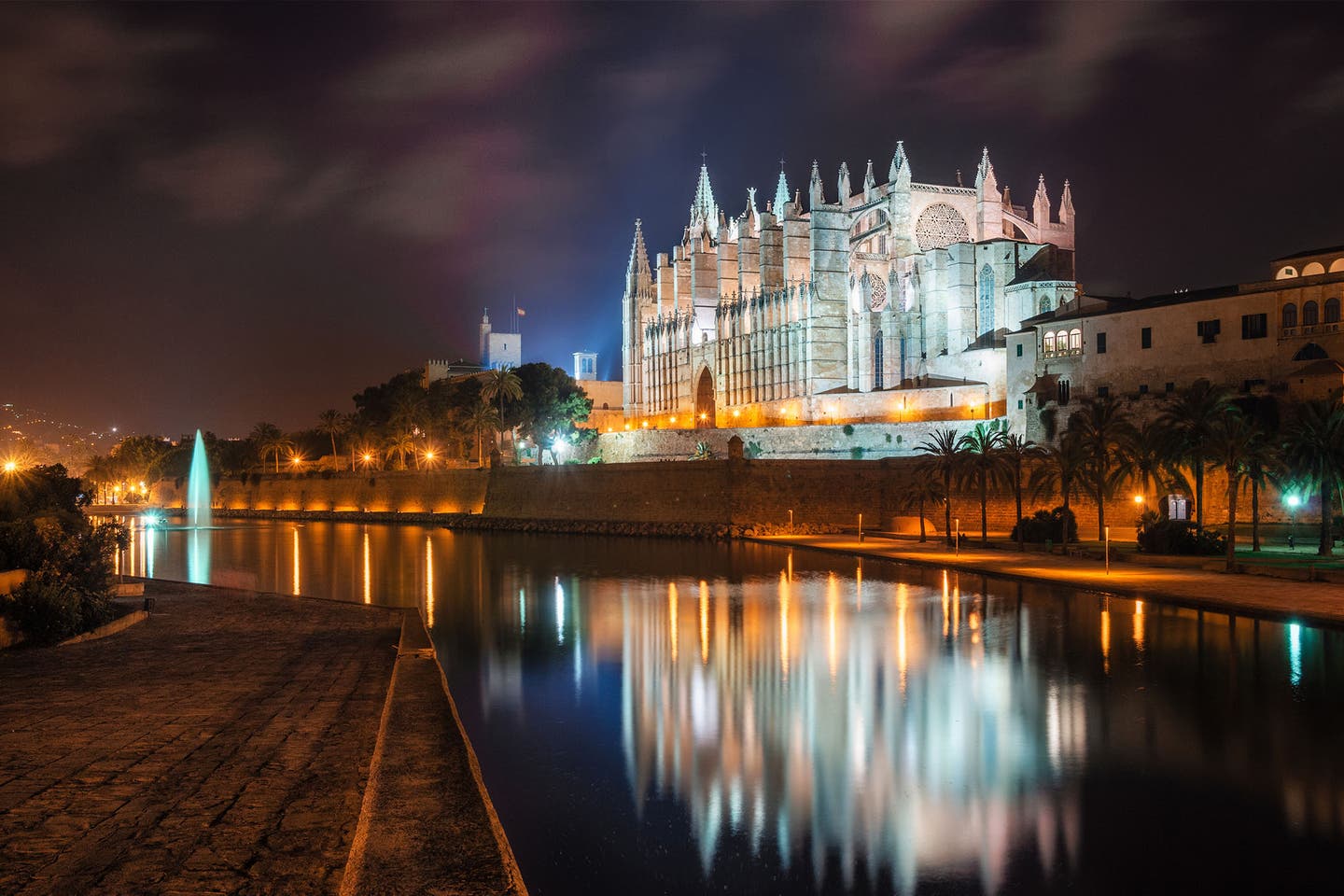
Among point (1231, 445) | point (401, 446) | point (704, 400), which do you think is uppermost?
point (704, 400)

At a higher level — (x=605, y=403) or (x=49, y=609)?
(x=605, y=403)

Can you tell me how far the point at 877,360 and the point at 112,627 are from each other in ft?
154

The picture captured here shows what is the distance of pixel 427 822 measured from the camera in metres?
7.42

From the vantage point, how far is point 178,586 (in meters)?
23.8

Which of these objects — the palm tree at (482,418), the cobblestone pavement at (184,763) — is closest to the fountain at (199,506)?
the palm tree at (482,418)

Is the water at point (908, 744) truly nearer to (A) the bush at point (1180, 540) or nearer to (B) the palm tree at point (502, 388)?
(A) the bush at point (1180, 540)

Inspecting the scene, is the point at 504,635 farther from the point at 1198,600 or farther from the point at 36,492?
the point at 1198,600

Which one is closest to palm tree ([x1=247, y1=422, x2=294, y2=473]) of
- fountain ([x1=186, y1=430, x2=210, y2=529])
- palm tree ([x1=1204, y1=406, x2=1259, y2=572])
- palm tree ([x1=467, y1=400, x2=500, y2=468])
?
fountain ([x1=186, y1=430, x2=210, y2=529])

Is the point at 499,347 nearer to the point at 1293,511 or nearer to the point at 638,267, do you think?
the point at 638,267

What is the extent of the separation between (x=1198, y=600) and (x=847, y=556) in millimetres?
14803

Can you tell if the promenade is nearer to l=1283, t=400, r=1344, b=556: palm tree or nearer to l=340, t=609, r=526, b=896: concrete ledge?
l=340, t=609, r=526, b=896: concrete ledge

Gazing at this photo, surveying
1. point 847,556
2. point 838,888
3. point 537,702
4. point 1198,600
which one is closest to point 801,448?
point 847,556

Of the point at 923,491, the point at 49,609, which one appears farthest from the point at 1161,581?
the point at 49,609

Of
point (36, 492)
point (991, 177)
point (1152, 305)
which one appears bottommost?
point (36, 492)
